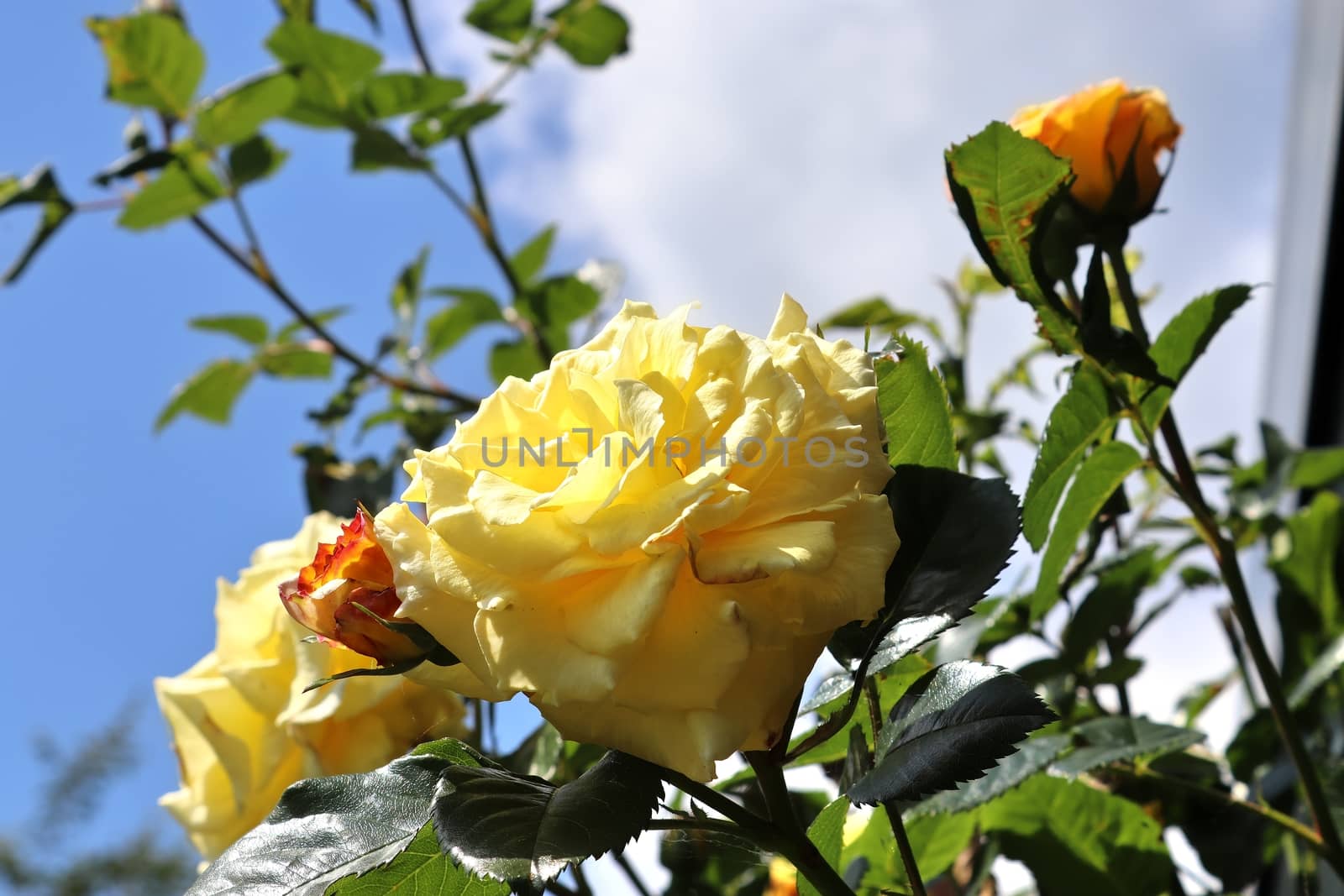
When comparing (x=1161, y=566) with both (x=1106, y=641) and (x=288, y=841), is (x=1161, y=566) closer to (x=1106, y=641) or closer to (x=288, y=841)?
(x=1106, y=641)

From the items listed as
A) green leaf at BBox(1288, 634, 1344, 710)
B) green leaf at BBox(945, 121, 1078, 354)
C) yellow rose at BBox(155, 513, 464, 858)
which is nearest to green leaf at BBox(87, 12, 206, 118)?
yellow rose at BBox(155, 513, 464, 858)

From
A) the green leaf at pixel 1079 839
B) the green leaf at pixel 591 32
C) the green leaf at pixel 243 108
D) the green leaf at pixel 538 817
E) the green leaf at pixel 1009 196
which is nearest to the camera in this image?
the green leaf at pixel 538 817

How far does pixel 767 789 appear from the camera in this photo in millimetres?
232

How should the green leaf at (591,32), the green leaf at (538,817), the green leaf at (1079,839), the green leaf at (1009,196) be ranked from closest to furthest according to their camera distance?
the green leaf at (538,817) < the green leaf at (1009,196) < the green leaf at (1079,839) < the green leaf at (591,32)

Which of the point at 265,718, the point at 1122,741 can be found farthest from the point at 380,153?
the point at 1122,741

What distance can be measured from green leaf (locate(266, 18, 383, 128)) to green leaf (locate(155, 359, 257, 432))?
235mm

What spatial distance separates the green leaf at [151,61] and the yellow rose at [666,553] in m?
0.61

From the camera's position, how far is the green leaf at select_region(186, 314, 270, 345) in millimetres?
882

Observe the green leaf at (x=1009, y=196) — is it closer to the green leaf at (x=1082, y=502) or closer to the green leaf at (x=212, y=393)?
the green leaf at (x=1082, y=502)

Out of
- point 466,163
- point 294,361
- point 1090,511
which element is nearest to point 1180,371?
point 1090,511

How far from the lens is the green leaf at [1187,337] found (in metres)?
0.37

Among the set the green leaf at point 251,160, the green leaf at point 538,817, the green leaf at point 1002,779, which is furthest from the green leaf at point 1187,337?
the green leaf at point 251,160

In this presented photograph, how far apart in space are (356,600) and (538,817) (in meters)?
0.06

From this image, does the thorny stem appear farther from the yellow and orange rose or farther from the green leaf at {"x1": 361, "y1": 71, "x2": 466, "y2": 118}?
the green leaf at {"x1": 361, "y1": 71, "x2": 466, "y2": 118}
